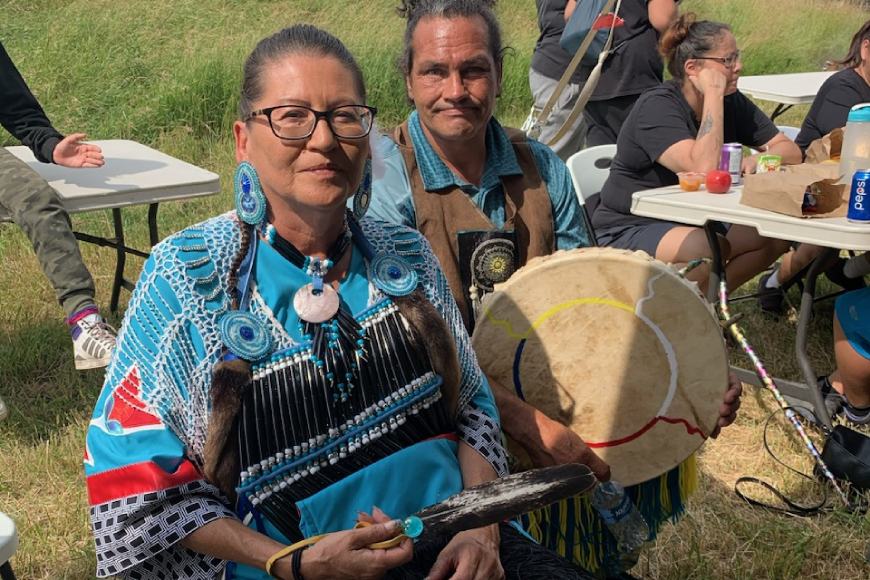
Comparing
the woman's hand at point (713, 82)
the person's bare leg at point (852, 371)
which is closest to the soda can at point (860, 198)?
the person's bare leg at point (852, 371)

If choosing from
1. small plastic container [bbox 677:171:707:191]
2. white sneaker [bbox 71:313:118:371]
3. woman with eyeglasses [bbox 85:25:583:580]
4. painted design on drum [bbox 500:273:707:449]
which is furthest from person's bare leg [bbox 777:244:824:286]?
woman with eyeglasses [bbox 85:25:583:580]

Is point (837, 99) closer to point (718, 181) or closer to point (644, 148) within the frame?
point (644, 148)

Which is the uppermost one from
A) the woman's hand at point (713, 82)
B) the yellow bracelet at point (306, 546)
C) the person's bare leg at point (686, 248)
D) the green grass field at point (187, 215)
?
the woman's hand at point (713, 82)

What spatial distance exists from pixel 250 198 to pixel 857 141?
2.81m

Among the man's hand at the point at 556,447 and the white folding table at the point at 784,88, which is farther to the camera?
the white folding table at the point at 784,88

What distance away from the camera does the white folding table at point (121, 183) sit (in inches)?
154

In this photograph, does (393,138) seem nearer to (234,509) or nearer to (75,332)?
(234,509)

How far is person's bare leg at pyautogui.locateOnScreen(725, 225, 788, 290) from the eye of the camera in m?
4.09

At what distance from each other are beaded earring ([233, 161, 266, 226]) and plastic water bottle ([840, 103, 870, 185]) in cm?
269

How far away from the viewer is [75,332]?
12.4ft

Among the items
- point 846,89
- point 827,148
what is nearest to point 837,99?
point 846,89

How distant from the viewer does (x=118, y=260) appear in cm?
451

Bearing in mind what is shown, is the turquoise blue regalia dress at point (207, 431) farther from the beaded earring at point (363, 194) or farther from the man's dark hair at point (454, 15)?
the man's dark hair at point (454, 15)

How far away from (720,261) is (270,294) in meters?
2.48
